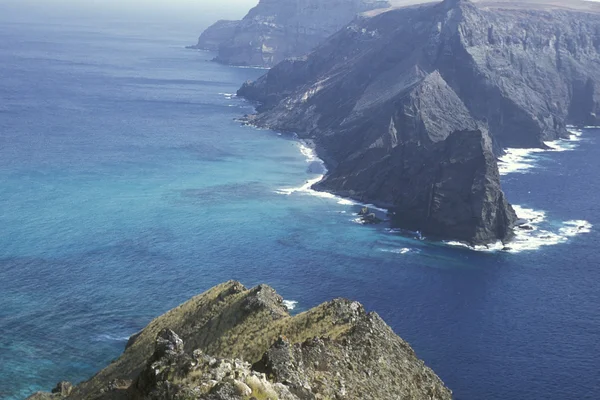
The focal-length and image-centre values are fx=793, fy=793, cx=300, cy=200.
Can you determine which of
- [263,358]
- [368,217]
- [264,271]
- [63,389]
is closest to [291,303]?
[264,271]

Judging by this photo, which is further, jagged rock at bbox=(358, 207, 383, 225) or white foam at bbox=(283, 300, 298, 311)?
jagged rock at bbox=(358, 207, 383, 225)

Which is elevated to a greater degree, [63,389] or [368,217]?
[368,217]

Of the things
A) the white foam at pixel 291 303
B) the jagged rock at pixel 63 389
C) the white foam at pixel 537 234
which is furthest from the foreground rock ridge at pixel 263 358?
the white foam at pixel 537 234

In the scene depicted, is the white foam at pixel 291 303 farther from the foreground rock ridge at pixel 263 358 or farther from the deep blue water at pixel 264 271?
the foreground rock ridge at pixel 263 358

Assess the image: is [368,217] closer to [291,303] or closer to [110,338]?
[291,303]

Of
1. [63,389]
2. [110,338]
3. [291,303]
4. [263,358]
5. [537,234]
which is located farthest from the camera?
[537,234]

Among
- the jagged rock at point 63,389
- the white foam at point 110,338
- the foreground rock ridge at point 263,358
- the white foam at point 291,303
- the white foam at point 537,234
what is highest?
the foreground rock ridge at point 263,358

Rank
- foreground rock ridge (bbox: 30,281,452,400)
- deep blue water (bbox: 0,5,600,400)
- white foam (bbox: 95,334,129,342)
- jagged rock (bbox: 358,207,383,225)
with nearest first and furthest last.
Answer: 1. foreground rock ridge (bbox: 30,281,452,400)
2. deep blue water (bbox: 0,5,600,400)
3. white foam (bbox: 95,334,129,342)
4. jagged rock (bbox: 358,207,383,225)

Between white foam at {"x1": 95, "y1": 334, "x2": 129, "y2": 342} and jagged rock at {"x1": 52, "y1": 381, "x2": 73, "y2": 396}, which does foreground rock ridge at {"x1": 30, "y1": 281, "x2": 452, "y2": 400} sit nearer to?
jagged rock at {"x1": 52, "y1": 381, "x2": 73, "y2": 396}

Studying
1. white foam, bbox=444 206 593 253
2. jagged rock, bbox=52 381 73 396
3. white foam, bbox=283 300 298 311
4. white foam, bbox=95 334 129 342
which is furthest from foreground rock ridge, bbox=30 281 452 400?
white foam, bbox=444 206 593 253
